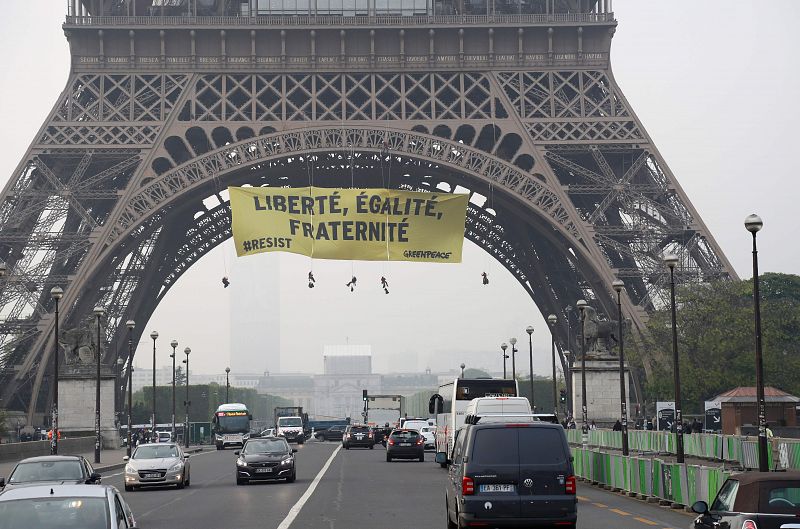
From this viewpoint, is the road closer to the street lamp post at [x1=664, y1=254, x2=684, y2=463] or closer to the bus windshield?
the street lamp post at [x1=664, y1=254, x2=684, y2=463]

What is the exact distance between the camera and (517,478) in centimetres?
2011

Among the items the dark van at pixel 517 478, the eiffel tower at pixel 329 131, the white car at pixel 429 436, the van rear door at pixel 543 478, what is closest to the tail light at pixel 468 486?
the dark van at pixel 517 478

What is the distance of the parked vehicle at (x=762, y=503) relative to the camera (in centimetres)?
1427

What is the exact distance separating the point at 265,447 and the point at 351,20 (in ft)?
124

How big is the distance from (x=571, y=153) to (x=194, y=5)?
75.6 ft

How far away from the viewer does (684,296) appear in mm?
74625

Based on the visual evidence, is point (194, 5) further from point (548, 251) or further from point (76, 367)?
point (548, 251)

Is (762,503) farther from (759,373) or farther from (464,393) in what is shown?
(464,393)

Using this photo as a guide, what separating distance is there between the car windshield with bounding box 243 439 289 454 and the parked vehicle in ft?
84.9

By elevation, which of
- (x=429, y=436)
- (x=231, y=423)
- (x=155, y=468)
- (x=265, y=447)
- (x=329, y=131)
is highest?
(x=329, y=131)

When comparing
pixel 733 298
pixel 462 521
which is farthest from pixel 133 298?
pixel 462 521

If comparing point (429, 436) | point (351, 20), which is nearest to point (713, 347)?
point (429, 436)

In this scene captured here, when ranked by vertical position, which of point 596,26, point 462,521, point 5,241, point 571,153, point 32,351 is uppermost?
point 596,26

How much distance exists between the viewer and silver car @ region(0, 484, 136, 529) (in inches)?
539
